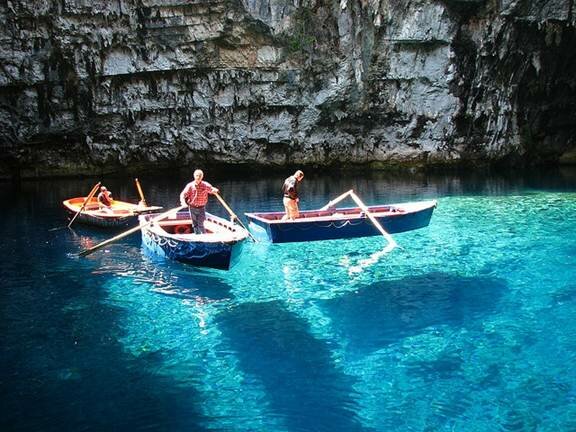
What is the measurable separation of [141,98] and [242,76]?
6.63 m

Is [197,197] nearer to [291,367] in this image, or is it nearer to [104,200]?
[291,367]

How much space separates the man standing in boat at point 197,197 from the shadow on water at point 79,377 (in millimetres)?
3319

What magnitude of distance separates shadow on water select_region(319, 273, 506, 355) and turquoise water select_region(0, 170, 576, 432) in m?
0.04

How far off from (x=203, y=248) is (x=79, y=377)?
4428 millimetres

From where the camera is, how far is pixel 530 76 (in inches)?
1215

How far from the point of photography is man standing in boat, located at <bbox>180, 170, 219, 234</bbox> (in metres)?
12.2

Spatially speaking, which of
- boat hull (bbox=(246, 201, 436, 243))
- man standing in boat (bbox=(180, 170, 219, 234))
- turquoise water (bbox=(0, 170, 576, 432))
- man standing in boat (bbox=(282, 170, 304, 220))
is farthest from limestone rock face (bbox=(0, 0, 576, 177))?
man standing in boat (bbox=(180, 170, 219, 234))

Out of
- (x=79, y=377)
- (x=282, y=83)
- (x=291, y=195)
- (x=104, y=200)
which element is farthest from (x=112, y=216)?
(x=282, y=83)

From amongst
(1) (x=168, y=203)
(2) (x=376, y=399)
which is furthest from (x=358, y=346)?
(1) (x=168, y=203)

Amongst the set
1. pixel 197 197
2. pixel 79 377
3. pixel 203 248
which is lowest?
pixel 79 377

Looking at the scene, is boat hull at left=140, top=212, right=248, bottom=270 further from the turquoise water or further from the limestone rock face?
the limestone rock face

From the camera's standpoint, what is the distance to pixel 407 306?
9219 mm

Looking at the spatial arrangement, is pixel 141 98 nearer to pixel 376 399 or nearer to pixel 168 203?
pixel 168 203

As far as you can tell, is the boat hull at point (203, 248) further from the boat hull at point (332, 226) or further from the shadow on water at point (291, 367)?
the shadow on water at point (291, 367)
